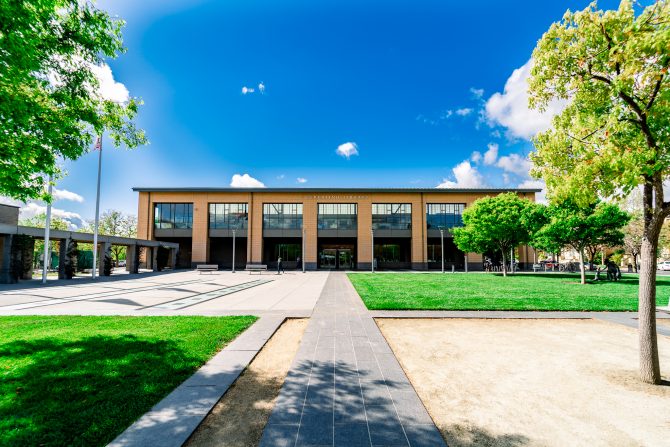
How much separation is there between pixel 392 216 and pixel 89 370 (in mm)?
40851

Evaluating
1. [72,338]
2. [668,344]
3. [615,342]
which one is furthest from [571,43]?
[72,338]

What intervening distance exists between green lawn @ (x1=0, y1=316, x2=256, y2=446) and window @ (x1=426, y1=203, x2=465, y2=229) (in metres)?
39.0

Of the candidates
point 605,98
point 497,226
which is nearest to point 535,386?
point 605,98

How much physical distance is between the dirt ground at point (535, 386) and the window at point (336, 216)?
116 ft

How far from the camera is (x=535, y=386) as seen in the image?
4672 millimetres

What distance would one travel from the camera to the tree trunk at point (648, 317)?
15.8 ft

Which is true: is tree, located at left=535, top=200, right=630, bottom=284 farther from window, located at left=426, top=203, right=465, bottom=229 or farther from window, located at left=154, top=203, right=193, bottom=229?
window, located at left=154, top=203, right=193, bottom=229

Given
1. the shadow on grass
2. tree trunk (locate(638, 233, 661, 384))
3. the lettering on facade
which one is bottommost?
the shadow on grass

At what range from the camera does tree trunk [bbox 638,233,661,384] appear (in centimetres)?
483

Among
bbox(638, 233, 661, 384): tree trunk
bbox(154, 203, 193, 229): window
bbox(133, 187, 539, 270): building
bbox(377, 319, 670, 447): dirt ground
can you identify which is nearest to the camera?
bbox(377, 319, 670, 447): dirt ground

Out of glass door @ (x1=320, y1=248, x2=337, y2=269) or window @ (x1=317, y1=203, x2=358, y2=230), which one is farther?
glass door @ (x1=320, y1=248, x2=337, y2=269)

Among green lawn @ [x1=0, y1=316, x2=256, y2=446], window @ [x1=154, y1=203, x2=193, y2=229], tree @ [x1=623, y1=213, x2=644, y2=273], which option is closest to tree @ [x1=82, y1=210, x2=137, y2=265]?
window @ [x1=154, y1=203, x2=193, y2=229]

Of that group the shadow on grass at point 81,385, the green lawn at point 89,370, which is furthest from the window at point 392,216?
the shadow on grass at point 81,385

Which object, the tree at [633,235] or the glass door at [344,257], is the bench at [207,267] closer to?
the glass door at [344,257]
